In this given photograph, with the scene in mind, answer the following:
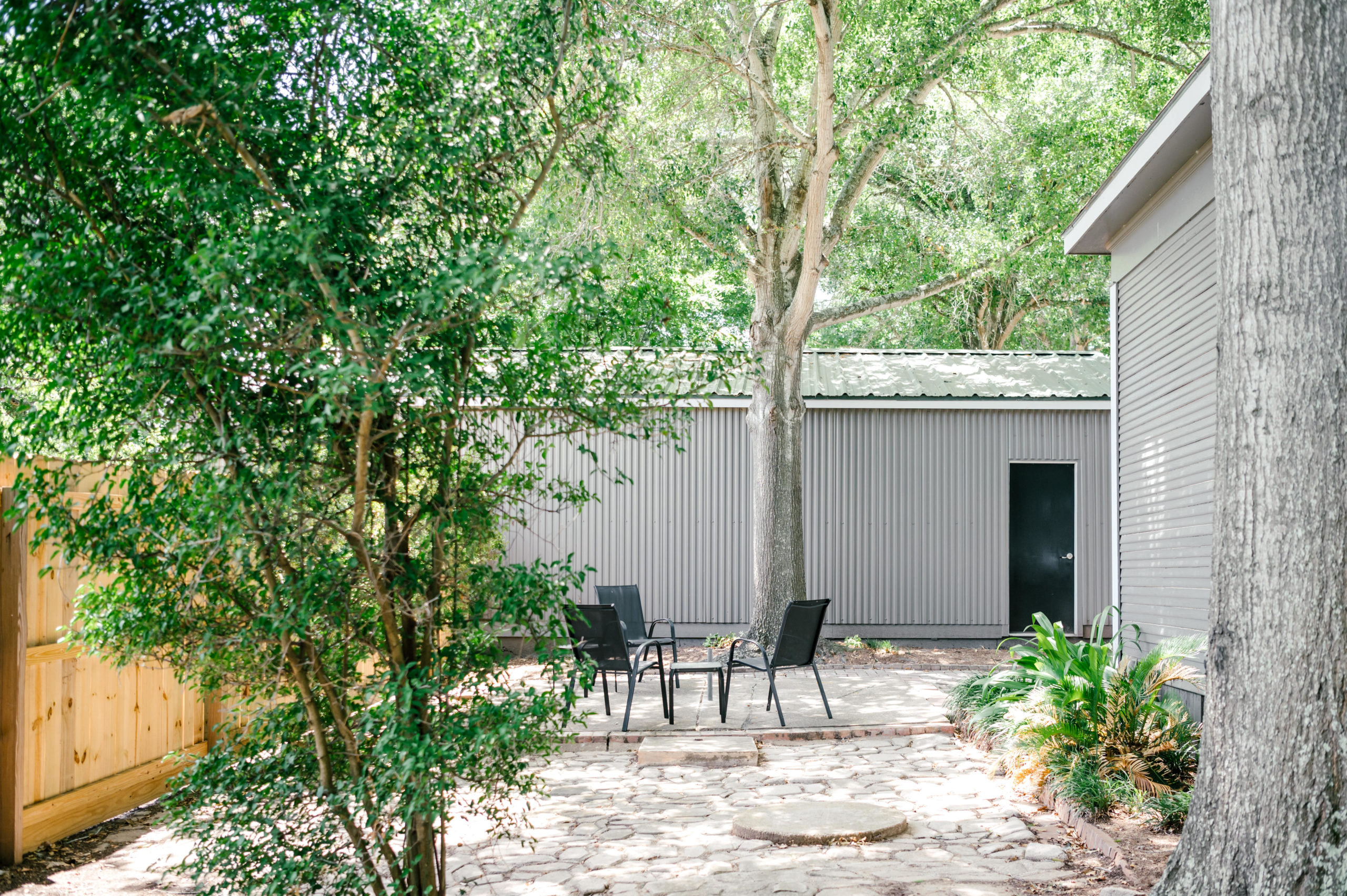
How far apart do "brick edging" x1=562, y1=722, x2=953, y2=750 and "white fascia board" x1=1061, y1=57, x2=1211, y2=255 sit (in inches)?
141

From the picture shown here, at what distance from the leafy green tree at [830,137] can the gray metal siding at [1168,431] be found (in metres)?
2.95

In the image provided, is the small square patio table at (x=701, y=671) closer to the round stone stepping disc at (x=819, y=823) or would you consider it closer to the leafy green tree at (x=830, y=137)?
the round stone stepping disc at (x=819, y=823)

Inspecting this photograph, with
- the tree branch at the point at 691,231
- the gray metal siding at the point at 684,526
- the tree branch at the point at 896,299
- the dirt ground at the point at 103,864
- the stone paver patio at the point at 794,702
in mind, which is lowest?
the stone paver patio at the point at 794,702

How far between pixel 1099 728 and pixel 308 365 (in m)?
4.05

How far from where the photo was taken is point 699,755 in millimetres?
6055

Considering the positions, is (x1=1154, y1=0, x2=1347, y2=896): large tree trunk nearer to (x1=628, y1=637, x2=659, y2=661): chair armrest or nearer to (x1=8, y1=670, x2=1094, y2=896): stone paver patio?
(x1=8, y1=670, x2=1094, y2=896): stone paver patio

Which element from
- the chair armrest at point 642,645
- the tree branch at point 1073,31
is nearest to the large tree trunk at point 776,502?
the chair armrest at point 642,645

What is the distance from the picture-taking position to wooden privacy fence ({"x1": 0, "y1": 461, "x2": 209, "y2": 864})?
4047mm

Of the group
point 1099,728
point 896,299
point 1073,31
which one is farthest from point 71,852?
point 1073,31

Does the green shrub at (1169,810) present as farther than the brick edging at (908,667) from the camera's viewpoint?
No

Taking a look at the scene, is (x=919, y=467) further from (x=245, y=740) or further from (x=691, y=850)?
(x=245, y=740)

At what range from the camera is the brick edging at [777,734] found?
653 cm

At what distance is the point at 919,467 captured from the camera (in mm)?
11422

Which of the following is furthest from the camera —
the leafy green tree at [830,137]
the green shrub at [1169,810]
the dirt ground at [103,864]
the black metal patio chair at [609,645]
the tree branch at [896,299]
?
the tree branch at [896,299]
